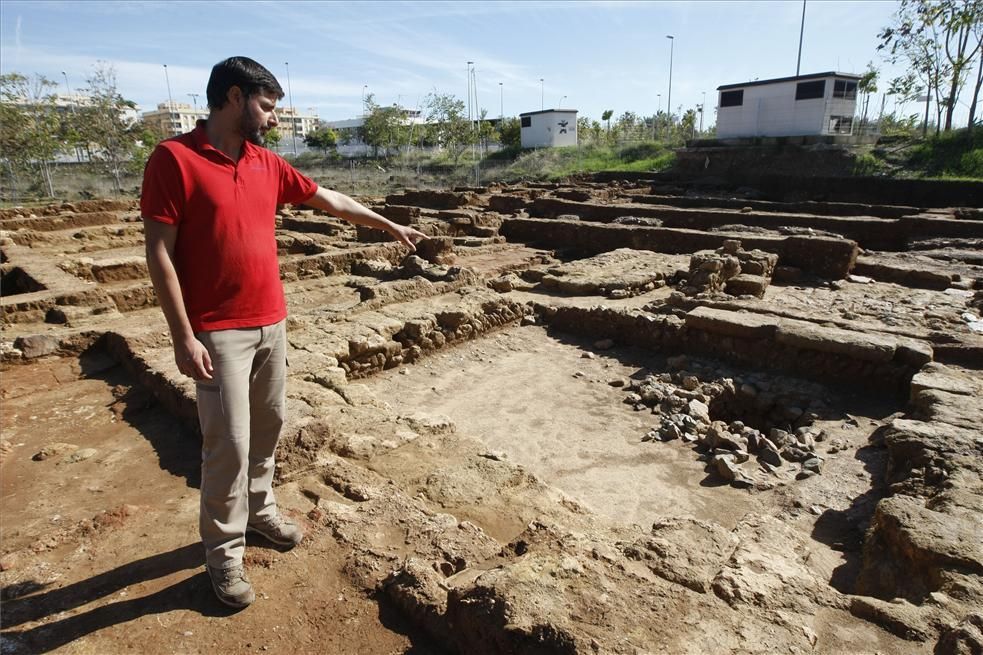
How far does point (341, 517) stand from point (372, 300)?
4.96 metres

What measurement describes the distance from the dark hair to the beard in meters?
0.07

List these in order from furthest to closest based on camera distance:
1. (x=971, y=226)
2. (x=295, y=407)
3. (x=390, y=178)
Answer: (x=390, y=178) < (x=971, y=226) < (x=295, y=407)

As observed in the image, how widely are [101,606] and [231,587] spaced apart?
0.54m

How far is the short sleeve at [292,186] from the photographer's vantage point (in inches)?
102

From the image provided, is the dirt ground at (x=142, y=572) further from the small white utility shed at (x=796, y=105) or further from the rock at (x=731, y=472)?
the small white utility shed at (x=796, y=105)

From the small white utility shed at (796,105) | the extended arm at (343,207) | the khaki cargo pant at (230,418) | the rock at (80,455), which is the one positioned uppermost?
the small white utility shed at (796,105)

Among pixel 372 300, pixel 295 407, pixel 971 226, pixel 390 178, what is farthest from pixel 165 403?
pixel 390 178

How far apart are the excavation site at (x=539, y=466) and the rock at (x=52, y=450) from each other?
18mm

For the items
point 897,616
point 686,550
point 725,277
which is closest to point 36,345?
point 686,550

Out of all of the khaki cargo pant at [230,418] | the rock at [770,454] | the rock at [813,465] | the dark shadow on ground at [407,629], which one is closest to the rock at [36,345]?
the khaki cargo pant at [230,418]

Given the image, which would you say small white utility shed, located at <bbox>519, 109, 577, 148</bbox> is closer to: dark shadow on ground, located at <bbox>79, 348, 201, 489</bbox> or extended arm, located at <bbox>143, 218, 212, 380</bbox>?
dark shadow on ground, located at <bbox>79, 348, 201, 489</bbox>

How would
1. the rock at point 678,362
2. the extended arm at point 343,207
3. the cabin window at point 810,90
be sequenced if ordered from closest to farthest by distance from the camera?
1. the extended arm at point 343,207
2. the rock at point 678,362
3. the cabin window at point 810,90

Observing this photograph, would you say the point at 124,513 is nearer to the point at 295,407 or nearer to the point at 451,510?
the point at 295,407

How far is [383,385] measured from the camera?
6.08 m
